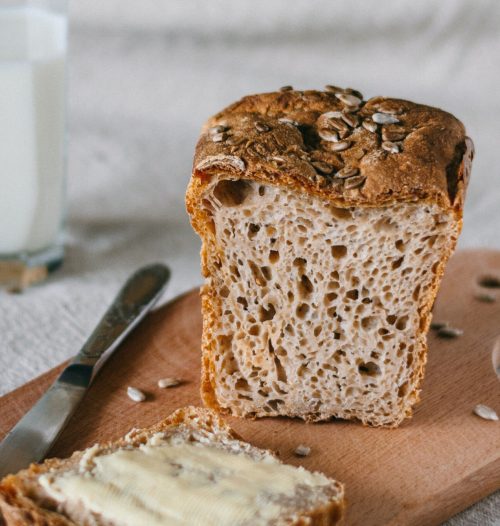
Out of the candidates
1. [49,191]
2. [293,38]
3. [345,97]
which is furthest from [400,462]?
[293,38]

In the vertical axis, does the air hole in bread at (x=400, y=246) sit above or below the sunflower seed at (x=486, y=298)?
above

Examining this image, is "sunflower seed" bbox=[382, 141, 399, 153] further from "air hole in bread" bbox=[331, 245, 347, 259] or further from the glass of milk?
the glass of milk

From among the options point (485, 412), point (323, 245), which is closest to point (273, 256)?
Answer: point (323, 245)

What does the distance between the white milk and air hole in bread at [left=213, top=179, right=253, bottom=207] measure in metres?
1.51

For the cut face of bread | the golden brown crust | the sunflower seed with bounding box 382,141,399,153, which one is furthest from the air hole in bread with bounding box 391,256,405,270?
the sunflower seed with bounding box 382,141,399,153

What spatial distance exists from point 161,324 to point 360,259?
1.10 meters

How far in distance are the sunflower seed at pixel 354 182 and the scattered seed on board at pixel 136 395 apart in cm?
108

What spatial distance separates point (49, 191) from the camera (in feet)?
14.6

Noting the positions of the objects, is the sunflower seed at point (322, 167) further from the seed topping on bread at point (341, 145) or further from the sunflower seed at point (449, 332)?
the sunflower seed at point (449, 332)

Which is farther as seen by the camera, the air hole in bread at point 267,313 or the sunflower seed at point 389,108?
the sunflower seed at point 389,108

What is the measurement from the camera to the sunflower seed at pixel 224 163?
9.58 feet

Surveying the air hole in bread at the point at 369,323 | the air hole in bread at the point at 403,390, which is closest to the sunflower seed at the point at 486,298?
the air hole in bread at the point at 403,390

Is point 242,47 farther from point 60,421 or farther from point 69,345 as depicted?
point 60,421

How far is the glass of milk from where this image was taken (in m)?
4.15
